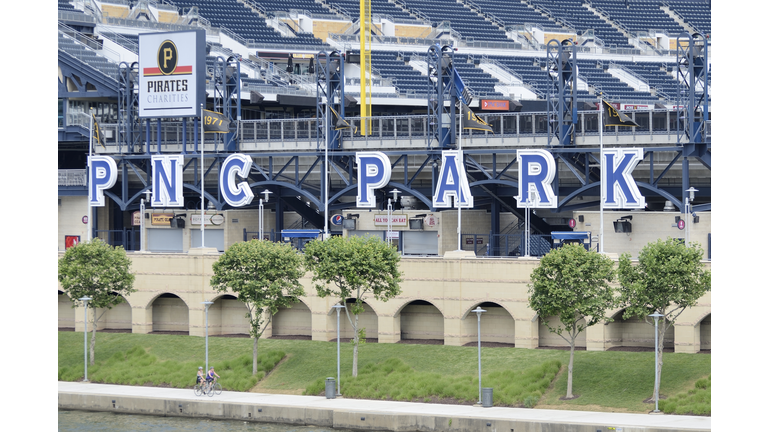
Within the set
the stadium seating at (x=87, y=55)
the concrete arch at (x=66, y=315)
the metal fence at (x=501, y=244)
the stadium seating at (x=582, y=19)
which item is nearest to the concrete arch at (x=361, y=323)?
the metal fence at (x=501, y=244)

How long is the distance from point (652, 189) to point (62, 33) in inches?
1973

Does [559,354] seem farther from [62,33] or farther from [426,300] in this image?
[62,33]

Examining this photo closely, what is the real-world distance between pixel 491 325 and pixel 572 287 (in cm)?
987

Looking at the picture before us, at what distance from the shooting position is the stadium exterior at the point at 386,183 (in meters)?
60.9

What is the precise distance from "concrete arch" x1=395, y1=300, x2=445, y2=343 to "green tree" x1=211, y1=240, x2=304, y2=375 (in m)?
6.48

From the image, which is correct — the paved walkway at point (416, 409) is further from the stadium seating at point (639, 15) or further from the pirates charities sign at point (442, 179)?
the stadium seating at point (639, 15)

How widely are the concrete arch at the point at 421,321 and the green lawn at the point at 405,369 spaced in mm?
2536

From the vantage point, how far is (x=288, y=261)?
5872cm

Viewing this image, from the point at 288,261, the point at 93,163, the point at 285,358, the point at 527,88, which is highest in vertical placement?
the point at 527,88

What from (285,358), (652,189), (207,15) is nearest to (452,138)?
(652,189)

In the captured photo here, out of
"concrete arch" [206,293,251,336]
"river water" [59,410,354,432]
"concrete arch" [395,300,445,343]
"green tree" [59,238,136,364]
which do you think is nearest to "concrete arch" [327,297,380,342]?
"concrete arch" [395,300,445,343]

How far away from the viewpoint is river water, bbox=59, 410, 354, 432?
5041 cm

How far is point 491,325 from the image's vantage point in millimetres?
60344

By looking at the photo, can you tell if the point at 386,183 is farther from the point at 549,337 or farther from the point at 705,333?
the point at 705,333
